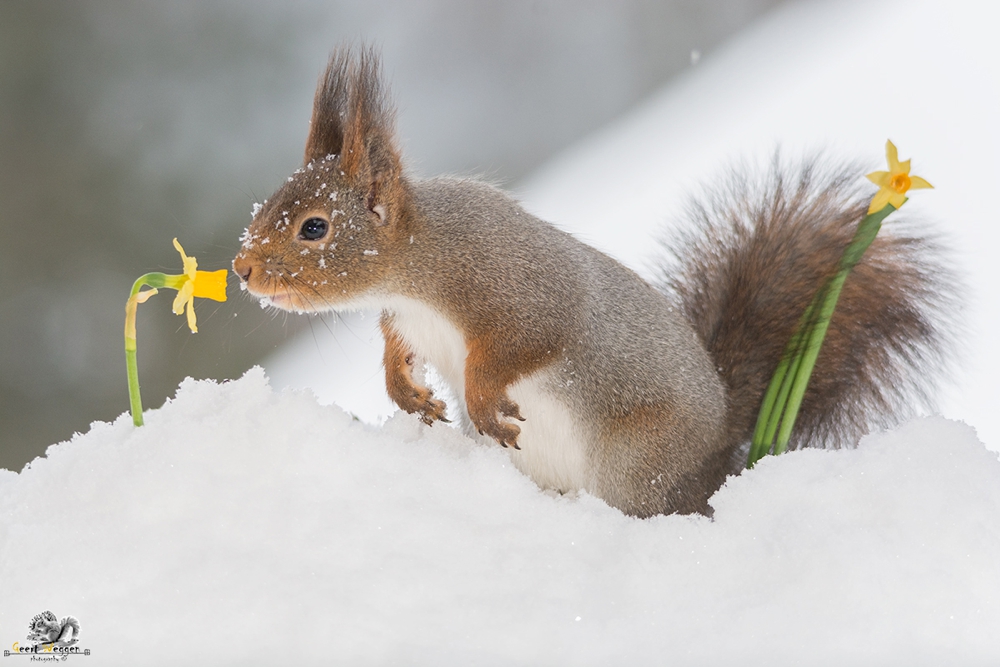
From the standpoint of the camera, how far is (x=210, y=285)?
35.4 inches

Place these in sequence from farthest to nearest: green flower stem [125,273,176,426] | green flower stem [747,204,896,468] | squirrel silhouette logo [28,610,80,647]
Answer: green flower stem [747,204,896,468] < green flower stem [125,273,176,426] < squirrel silhouette logo [28,610,80,647]

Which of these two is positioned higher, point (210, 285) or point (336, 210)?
point (336, 210)

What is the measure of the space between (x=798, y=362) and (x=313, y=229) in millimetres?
578

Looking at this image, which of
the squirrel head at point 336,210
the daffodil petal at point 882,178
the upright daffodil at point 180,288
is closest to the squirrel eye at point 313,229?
the squirrel head at point 336,210

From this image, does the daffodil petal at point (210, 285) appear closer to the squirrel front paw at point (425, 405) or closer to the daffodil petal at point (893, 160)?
the squirrel front paw at point (425, 405)

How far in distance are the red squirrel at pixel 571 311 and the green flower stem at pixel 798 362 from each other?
0.08 m

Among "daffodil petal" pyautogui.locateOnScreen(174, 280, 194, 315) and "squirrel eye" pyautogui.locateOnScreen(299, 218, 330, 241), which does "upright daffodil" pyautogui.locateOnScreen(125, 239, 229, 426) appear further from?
"squirrel eye" pyautogui.locateOnScreen(299, 218, 330, 241)

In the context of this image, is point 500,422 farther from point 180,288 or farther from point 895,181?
point 895,181

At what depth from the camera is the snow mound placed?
73 centimetres

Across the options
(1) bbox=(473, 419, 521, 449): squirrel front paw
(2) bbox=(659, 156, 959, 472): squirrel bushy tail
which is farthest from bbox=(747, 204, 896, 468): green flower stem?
(1) bbox=(473, 419, 521, 449): squirrel front paw

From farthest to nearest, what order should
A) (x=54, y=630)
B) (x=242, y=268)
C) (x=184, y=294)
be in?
(x=242, y=268)
(x=184, y=294)
(x=54, y=630)

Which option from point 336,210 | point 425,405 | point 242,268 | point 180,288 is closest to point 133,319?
point 180,288

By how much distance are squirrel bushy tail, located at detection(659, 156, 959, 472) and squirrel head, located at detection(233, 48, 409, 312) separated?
494mm

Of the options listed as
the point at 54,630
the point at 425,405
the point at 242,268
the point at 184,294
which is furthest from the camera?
the point at 425,405
